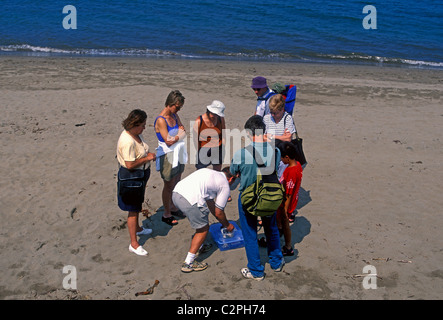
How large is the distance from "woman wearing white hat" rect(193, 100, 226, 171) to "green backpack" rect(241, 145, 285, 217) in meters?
1.41

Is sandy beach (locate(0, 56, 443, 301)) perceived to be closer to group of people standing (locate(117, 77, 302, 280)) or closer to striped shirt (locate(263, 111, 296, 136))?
group of people standing (locate(117, 77, 302, 280))

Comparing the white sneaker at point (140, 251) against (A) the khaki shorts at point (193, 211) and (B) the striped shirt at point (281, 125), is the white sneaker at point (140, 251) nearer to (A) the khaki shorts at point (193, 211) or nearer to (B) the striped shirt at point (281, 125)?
(A) the khaki shorts at point (193, 211)

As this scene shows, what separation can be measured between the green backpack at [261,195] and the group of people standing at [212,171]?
6cm

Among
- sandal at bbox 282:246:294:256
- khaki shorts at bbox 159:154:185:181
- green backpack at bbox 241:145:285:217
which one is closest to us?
green backpack at bbox 241:145:285:217

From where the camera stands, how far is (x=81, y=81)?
494 inches

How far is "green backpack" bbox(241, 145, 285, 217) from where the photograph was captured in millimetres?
3812

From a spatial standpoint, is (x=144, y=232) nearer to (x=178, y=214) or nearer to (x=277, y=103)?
(x=178, y=214)

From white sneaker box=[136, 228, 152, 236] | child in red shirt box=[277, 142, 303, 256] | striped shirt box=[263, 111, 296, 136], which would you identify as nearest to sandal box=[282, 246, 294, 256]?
child in red shirt box=[277, 142, 303, 256]

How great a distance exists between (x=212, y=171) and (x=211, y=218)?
1.64 meters

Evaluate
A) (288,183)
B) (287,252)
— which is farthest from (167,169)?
(287,252)

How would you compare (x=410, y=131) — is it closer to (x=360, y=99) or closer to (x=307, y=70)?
(x=360, y=99)

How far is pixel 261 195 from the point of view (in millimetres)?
3812

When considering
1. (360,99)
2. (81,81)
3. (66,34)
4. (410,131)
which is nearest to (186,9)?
(66,34)

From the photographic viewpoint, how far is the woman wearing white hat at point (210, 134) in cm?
518
